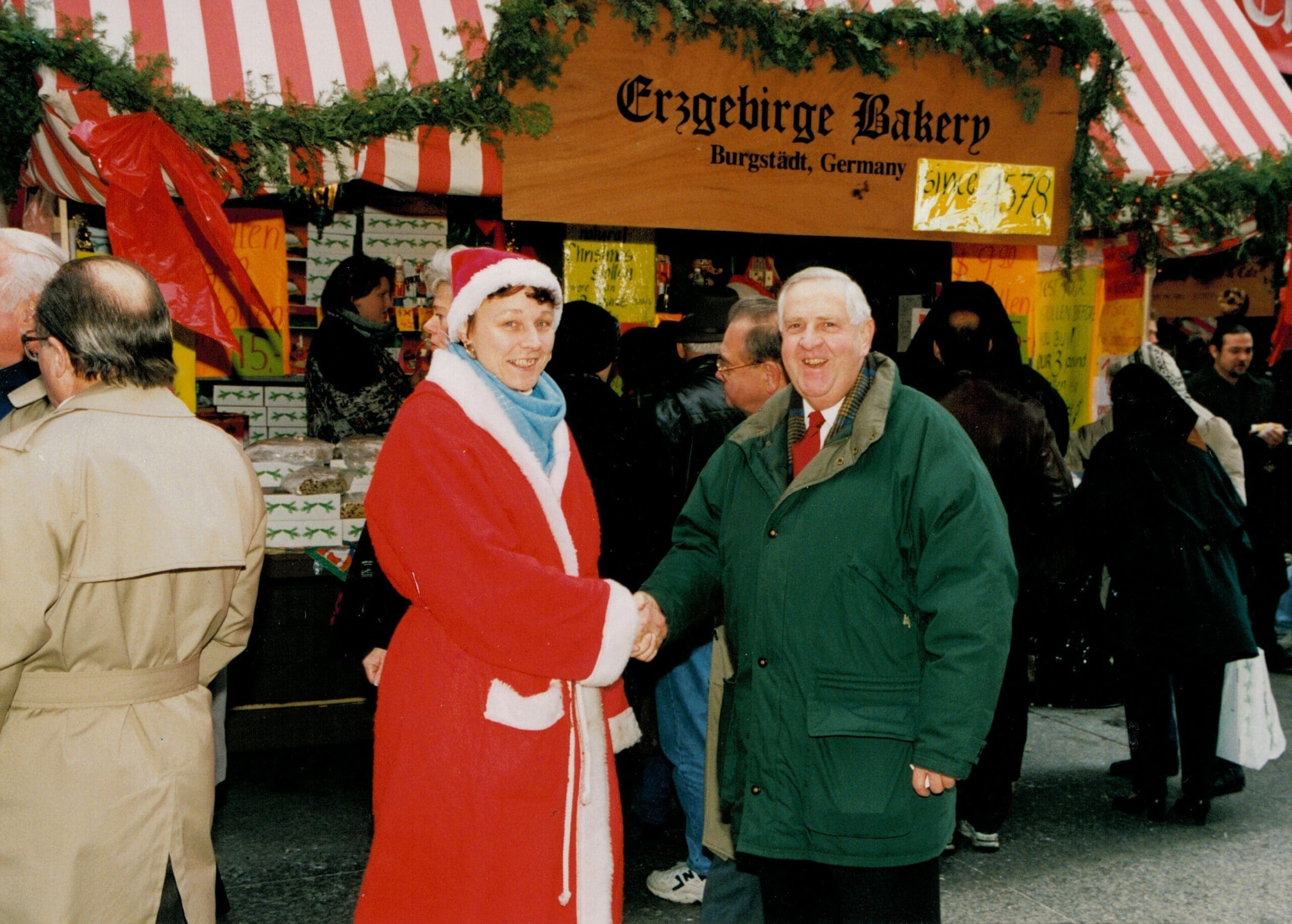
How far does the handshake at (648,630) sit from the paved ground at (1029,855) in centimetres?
175

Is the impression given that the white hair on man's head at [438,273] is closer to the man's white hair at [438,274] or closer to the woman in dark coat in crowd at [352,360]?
the man's white hair at [438,274]

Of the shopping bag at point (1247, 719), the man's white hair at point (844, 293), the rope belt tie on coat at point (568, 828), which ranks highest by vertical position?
the man's white hair at point (844, 293)

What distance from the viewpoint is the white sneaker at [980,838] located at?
15.4 feet

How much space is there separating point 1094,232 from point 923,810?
16.6 ft

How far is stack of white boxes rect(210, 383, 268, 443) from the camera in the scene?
274 inches

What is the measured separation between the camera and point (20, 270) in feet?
10.8

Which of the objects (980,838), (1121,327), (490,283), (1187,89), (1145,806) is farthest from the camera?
(1121,327)

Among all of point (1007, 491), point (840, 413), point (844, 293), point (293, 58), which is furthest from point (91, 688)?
point (1007, 491)

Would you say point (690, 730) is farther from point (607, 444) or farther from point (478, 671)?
point (478, 671)

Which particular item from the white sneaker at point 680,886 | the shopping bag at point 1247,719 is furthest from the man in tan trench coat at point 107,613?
the shopping bag at point 1247,719

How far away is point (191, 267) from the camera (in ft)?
14.7

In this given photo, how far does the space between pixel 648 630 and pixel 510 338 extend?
2.65 feet

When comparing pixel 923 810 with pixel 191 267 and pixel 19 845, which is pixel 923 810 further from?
pixel 191 267

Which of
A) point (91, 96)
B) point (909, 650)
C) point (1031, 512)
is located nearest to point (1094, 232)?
point (1031, 512)
